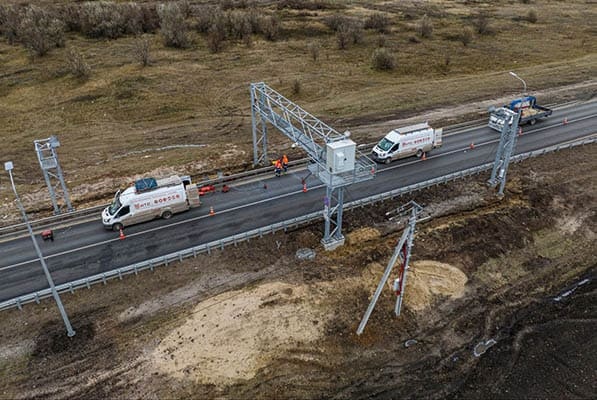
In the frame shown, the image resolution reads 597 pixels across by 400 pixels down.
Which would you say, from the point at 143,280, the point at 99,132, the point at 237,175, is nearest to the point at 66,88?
the point at 99,132

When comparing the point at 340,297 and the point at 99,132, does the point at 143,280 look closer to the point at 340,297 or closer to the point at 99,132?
the point at 340,297

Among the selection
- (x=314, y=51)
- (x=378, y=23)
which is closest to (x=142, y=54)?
(x=314, y=51)

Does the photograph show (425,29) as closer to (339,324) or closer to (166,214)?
(166,214)

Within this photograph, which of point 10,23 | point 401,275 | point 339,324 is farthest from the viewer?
point 10,23

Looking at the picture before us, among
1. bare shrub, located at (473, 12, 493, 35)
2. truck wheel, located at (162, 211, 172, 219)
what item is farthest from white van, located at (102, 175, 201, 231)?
bare shrub, located at (473, 12, 493, 35)

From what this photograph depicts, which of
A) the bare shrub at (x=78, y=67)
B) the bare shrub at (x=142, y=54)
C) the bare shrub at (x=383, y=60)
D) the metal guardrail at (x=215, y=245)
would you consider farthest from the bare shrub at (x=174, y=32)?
the metal guardrail at (x=215, y=245)
